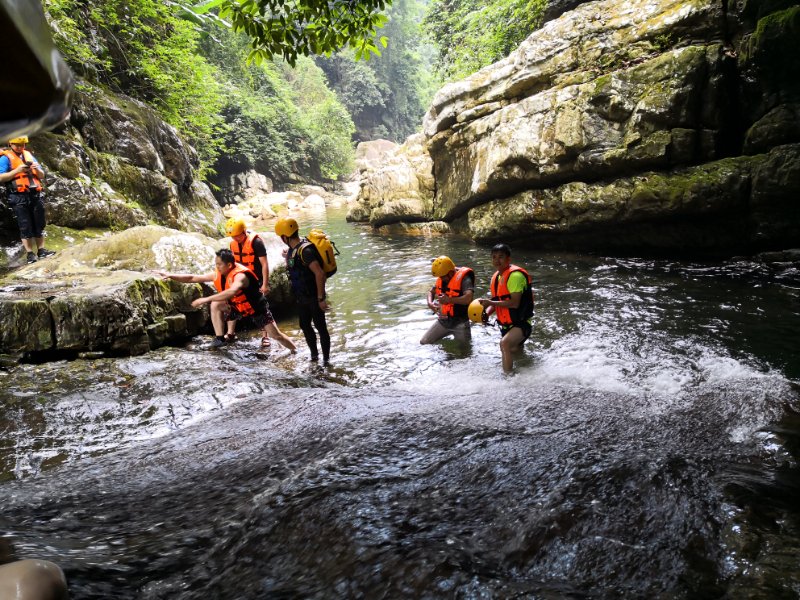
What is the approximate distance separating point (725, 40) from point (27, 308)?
1390 cm

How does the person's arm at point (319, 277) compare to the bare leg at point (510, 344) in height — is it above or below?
above

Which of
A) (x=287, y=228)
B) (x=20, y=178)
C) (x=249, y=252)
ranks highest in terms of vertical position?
(x=20, y=178)

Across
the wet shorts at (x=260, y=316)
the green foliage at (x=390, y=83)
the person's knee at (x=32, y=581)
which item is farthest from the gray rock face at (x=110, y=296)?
the green foliage at (x=390, y=83)

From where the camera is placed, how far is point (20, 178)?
24.0 ft

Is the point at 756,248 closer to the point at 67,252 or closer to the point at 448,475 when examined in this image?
the point at 448,475

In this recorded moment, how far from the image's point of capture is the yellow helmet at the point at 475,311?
7055mm

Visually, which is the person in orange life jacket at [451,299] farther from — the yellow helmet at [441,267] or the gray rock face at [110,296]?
the gray rock face at [110,296]

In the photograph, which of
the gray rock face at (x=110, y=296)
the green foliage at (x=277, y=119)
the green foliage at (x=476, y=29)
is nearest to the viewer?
the gray rock face at (x=110, y=296)

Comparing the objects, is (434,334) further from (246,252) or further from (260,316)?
(246,252)

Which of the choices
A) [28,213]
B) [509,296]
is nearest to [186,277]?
[28,213]

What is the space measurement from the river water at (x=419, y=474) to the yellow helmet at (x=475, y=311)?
2.72 feet

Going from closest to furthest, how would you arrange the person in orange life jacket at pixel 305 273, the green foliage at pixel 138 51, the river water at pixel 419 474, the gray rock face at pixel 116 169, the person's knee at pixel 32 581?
the person's knee at pixel 32 581
the river water at pixel 419 474
the person in orange life jacket at pixel 305 273
the gray rock face at pixel 116 169
the green foliage at pixel 138 51

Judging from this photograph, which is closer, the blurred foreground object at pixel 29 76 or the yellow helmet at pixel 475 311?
the blurred foreground object at pixel 29 76

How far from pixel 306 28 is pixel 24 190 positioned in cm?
651
